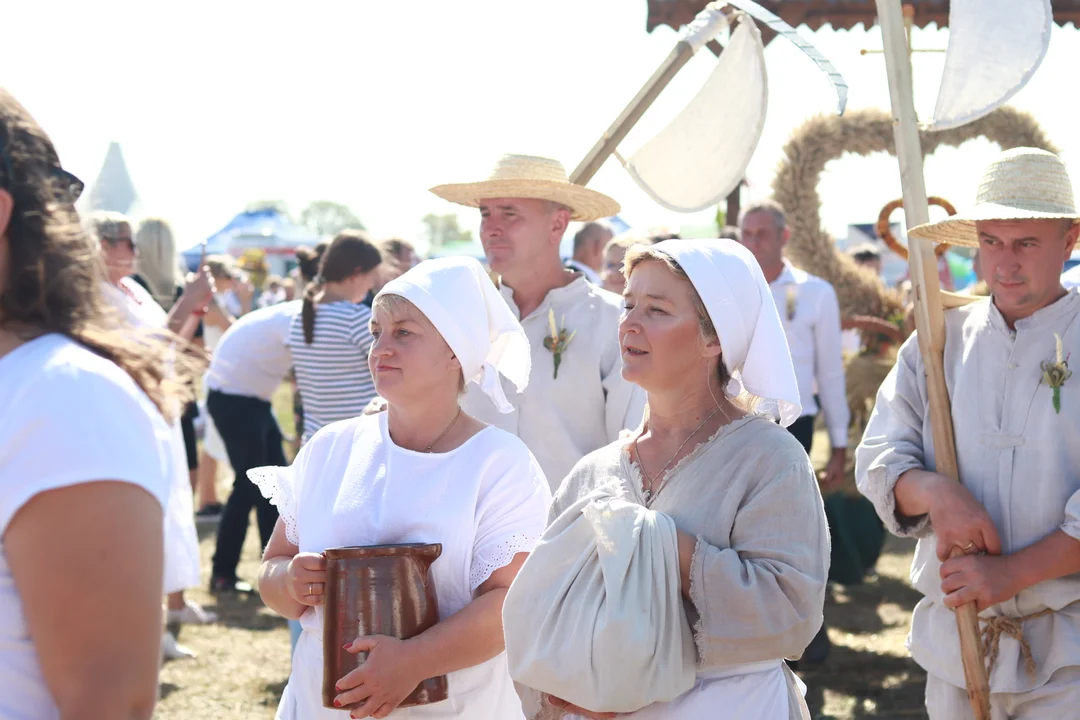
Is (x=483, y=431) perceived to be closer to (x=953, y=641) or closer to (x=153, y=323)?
(x=953, y=641)

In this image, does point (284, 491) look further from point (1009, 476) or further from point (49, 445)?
point (1009, 476)

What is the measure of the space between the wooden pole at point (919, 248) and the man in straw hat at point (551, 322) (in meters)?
0.88

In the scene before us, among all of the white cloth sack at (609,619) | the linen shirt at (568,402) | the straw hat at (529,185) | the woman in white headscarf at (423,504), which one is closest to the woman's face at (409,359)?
the woman in white headscarf at (423,504)

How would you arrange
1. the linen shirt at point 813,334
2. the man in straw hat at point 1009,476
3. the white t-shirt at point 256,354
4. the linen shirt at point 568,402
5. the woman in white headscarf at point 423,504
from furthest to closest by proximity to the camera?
the white t-shirt at point 256,354 → the linen shirt at point 813,334 → the linen shirt at point 568,402 → the man in straw hat at point 1009,476 → the woman in white headscarf at point 423,504

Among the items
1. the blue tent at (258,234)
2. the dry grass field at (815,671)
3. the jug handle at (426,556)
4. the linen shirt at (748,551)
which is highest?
the linen shirt at (748,551)

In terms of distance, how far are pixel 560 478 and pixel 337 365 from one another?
211 cm

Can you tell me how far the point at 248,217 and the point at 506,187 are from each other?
2834cm

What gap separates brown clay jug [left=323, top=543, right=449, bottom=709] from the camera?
8.32ft

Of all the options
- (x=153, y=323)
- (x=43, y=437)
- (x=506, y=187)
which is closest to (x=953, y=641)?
(x=506, y=187)

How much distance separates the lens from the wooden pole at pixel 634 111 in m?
4.06

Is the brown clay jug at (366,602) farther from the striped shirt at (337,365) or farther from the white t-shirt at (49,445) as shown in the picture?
the striped shirt at (337,365)

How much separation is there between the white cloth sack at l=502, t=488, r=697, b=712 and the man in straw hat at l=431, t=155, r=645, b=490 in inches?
51.3

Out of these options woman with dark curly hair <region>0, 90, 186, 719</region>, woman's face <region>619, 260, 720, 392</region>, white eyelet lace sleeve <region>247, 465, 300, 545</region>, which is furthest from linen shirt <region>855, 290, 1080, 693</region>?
woman with dark curly hair <region>0, 90, 186, 719</region>

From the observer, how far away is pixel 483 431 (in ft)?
9.50
